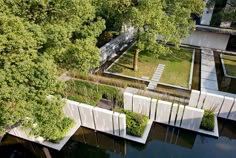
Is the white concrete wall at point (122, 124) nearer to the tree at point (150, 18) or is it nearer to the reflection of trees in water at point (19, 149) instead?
the reflection of trees in water at point (19, 149)

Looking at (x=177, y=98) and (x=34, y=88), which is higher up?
(x=34, y=88)

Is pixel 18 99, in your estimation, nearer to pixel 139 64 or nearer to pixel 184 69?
pixel 139 64

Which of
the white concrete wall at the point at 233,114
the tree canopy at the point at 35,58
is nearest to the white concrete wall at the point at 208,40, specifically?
the white concrete wall at the point at 233,114

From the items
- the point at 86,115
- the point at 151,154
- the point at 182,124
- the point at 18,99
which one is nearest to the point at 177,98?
the point at 182,124

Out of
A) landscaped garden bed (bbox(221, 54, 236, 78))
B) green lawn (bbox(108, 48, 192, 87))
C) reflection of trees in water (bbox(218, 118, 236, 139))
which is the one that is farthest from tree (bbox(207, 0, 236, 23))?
reflection of trees in water (bbox(218, 118, 236, 139))

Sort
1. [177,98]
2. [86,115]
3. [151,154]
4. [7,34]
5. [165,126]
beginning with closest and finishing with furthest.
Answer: [7,34]
[151,154]
[86,115]
[165,126]
[177,98]

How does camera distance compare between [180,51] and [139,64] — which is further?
[180,51]

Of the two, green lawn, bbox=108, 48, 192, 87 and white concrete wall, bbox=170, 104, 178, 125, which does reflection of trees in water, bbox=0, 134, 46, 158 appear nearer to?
white concrete wall, bbox=170, 104, 178, 125

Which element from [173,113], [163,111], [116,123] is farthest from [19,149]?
[173,113]

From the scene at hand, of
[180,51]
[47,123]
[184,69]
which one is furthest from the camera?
[180,51]
